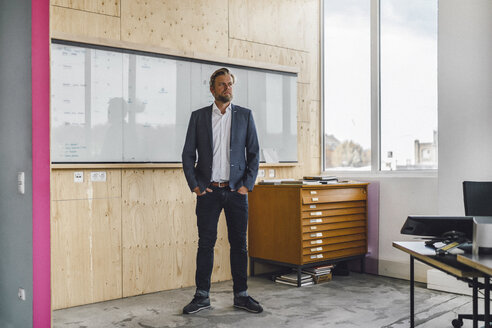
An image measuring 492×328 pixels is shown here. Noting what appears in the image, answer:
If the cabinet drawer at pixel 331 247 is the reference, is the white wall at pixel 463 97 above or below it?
above

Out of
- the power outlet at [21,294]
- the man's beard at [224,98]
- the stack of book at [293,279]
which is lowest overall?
the stack of book at [293,279]

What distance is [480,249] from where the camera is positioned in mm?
2279

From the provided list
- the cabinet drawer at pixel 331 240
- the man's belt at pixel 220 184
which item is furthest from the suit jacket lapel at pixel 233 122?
the cabinet drawer at pixel 331 240

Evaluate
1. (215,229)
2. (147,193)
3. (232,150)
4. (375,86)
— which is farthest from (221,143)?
(375,86)

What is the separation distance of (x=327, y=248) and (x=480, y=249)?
2.46 metres

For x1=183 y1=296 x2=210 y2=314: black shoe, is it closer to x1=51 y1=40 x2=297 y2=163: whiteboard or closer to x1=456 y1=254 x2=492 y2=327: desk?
x1=51 y1=40 x2=297 y2=163: whiteboard

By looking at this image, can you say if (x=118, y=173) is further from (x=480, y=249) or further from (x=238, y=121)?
(x=480, y=249)

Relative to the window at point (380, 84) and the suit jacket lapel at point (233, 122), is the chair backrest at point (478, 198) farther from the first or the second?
the suit jacket lapel at point (233, 122)

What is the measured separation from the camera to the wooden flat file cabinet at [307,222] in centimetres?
449

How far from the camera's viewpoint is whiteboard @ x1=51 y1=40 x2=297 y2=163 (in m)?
3.84

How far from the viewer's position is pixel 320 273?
4648 millimetres

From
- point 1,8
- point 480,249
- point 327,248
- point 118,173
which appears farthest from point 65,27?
point 480,249

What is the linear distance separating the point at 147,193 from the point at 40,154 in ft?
5.60

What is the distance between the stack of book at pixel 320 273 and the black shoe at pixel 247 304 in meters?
1.02
